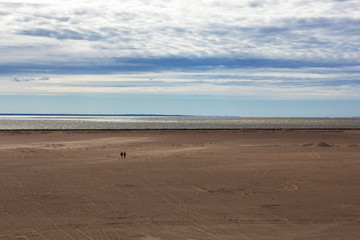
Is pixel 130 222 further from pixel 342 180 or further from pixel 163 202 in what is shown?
pixel 342 180

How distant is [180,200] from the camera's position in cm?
1274

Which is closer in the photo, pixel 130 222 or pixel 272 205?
pixel 130 222

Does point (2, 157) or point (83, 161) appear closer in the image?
point (83, 161)

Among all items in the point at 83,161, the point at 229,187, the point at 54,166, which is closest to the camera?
the point at 229,187

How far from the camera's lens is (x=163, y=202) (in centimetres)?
1245

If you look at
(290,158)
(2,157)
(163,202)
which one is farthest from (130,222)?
(2,157)

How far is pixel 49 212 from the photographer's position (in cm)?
1110

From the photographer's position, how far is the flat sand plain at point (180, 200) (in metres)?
9.59

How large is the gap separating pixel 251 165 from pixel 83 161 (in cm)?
930

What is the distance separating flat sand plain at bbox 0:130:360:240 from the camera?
31.4ft

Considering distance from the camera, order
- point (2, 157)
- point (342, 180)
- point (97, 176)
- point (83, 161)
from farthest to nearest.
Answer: point (2, 157) < point (83, 161) < point (97, 176) < point (342, 180)

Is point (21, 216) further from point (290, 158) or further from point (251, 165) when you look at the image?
point (290, 158)

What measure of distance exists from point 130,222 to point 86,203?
2.57 m

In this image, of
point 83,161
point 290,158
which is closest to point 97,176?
point 83,161
